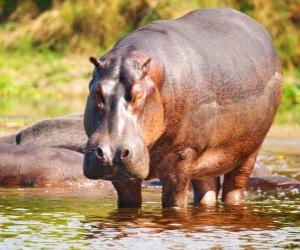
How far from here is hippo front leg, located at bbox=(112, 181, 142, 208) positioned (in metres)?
8.10

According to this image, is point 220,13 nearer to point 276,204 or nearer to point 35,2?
point 276,204

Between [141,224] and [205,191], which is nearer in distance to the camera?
[141,224]

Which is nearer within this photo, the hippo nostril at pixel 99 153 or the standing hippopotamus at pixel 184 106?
the hippo nostril at pixel 99 153

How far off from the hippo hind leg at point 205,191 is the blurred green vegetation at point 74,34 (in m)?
14.7

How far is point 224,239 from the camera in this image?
694 centimetres

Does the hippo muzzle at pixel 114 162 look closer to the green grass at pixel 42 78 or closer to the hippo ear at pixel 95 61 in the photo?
the hippo ear at pixel 95 61

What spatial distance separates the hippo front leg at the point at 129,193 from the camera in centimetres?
810

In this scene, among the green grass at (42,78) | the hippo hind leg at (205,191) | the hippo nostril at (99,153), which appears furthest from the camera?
the green grass at (42,78)

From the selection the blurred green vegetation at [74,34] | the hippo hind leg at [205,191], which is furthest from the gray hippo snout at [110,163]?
the blurred green vegetation at [74,34]

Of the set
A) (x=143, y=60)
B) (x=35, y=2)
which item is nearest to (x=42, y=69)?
(x=35, y=2)

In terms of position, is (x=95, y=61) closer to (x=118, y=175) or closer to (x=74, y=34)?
(x=118, y=175)

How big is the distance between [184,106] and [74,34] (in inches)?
749

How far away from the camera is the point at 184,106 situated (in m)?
7.83

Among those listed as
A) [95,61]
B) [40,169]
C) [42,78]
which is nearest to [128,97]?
[95,61]
